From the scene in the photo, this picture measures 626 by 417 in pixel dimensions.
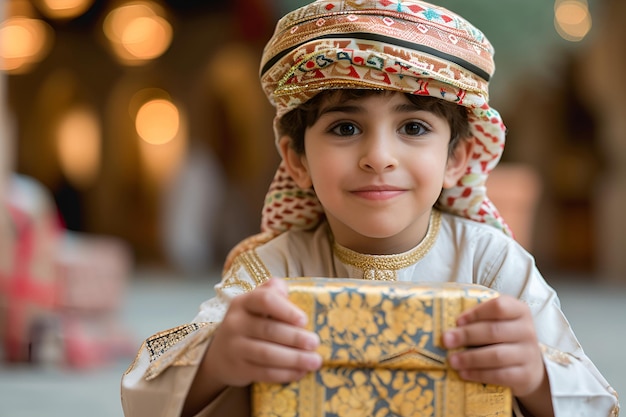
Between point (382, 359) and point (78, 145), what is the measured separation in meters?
17.5

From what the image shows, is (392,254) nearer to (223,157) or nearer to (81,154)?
(223,157)

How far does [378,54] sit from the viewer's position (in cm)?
140

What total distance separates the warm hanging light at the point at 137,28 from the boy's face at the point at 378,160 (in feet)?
33.3

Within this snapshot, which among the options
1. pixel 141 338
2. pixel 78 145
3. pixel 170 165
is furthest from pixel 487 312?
pixel 78 145

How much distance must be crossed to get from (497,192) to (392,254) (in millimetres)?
3667

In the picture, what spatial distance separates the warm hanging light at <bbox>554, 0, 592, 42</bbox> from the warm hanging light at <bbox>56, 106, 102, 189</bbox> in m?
9.78

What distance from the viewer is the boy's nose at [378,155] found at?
1.43 metres

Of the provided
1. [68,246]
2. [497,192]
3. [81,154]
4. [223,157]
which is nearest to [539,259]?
[223,157]

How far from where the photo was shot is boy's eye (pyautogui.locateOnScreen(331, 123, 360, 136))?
1.50m

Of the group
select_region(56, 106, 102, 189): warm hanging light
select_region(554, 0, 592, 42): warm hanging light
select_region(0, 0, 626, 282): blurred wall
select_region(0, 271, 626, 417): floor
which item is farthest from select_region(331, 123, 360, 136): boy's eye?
select_region(56, 106, 102, 189): warm hanging light

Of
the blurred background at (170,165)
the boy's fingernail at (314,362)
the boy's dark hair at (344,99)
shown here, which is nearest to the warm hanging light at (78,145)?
the blurred background at (170,165)

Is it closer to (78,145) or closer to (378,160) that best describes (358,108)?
(378,160)

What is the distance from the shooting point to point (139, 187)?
17.3 meters

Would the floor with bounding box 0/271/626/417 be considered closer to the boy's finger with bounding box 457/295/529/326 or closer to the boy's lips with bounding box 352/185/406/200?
the boy's lips with bounding box 352/185/406/200
